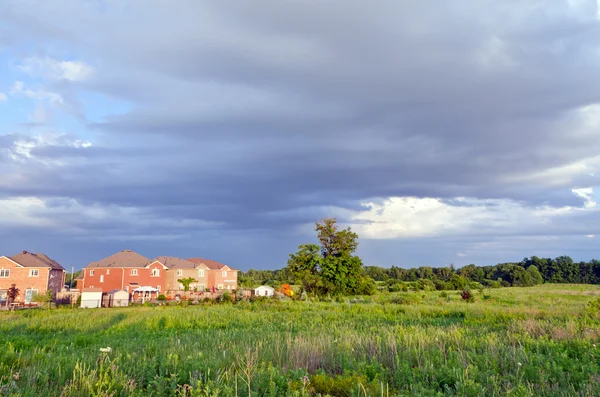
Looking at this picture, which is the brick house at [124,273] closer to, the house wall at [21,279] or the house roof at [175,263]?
the house roof at [175,263]

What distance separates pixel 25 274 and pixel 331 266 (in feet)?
129

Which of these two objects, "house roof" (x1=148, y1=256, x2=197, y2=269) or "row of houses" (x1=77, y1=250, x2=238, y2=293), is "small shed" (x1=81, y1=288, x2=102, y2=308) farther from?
"house roof" (x1=148, y1=256, x2=197, y2=269)

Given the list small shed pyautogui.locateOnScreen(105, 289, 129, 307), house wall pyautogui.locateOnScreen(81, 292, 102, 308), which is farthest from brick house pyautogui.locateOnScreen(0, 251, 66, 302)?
house wall pyautogui.locateOnScreen(81, 292, 102, 308)

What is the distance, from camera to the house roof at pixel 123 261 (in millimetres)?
61750

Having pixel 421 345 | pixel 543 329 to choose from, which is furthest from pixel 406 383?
pixel 543 329

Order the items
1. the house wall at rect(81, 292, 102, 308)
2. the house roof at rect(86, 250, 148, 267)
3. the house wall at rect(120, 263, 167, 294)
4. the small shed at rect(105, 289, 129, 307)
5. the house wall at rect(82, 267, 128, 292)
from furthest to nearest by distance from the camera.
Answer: the house roof at rect(86, 250, 148, 267) < the house wall at rect(120, 263, 167, 294) < the house wall at rect(82, 267, 128, 292) < the small shed at rect(105, 289, 129, 307) < the house wall at rect(81, 292, 102, 308)

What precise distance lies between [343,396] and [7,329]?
1875 centimetres

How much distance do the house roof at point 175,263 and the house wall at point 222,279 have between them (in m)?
4.45

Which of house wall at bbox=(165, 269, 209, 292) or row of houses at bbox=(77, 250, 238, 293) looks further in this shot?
house wall at bbox=(165, 269, 209, 292)

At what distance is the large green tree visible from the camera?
45.0m

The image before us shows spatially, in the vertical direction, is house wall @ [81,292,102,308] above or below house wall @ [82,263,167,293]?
below

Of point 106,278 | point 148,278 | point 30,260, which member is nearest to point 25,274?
point 30,260

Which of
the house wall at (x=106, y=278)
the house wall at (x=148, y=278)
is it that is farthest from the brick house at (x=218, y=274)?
the house wall at (x=106, y=278)

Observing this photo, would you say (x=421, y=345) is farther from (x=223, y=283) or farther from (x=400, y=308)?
(x=223, y=283)
